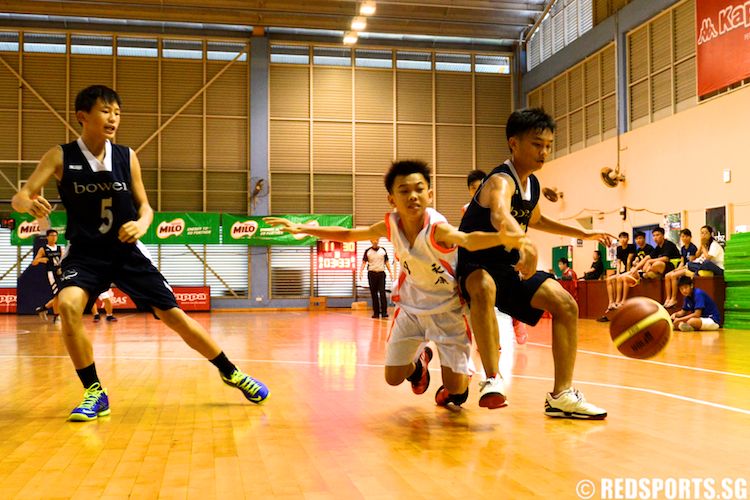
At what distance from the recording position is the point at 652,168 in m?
14.6

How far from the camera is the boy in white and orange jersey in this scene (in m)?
3.61

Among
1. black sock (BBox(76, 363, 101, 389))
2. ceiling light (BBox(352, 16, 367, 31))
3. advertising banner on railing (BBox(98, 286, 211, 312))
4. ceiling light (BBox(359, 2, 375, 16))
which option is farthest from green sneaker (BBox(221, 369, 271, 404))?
ceiling light (BBox(352, 16, 367, 31))

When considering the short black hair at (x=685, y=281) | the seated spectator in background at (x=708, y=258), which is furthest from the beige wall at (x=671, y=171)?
the short black hair at (x=685, y=281)

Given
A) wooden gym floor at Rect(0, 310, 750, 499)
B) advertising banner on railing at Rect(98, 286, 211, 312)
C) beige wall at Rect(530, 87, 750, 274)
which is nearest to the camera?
wooden gym floor at Rect(0, 310, 750, 499)

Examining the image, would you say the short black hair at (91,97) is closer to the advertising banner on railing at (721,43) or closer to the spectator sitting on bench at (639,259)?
the spectator sitting on bench at (639,259)

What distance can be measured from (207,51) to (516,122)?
17.8 metres

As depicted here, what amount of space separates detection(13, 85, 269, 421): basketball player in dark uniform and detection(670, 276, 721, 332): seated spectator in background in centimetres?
867

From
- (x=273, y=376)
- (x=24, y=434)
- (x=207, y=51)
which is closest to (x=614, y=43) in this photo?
(x=207, y=51)

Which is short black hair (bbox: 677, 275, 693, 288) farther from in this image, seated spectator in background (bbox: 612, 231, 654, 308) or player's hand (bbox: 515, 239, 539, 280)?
player's hand (bbox: 515, 239, 539, 280)

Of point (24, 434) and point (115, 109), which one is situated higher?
point (115, 109)

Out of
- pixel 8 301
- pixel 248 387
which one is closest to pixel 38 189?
pixel 248 387

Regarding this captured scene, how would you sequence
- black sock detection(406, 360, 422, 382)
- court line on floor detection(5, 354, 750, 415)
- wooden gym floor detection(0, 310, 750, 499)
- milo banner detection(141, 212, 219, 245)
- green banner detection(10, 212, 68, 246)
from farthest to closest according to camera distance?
milo banner detection(141, 212, 219, 245) < green banner detection(10, 212, 68, 246) < black sock detection(406, 360, 422, 382) < court line on floor detection(5, 354, 750, 415) < wooden gym floor detection(0, 310, 750, 499)

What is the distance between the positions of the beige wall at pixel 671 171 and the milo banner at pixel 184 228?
931 cm

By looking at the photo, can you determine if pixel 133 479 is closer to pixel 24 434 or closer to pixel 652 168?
pixel 24 434
